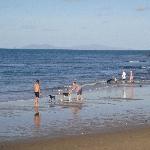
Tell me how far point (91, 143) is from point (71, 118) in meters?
6.65

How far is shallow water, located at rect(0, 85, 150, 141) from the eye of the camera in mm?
18408

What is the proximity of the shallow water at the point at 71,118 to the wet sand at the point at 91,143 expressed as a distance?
1121 millimetres

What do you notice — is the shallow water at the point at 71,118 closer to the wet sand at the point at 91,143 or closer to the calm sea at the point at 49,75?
the wet sand at the point at 91,143

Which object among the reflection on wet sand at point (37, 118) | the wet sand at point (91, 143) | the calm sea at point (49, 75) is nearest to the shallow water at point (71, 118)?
the reflection on wet sand at point (37, 118)

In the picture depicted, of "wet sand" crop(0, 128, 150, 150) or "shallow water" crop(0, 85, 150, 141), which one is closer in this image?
"wet sand" crop(0, 128, 150, 150)

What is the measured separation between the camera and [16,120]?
21.4m

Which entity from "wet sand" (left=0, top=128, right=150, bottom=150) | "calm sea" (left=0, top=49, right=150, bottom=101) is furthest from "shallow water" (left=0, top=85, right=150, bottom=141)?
"calm sea" (left=0, top=49, right=150, bottom=101)

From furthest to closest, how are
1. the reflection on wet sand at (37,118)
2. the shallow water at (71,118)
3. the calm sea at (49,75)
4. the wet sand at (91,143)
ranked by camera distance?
the calm sea at (49,75)
the reflection on wet sand at (37,118)
the shallow water at (71,118)
the wet sand at (91,143)

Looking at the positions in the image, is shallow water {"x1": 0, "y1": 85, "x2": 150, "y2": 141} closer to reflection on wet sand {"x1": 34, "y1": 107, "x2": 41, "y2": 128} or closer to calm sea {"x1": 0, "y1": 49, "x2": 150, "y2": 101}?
reflection on wet sand {"x1": 34, "y1": 107, "x2": 41, "y2": 128}

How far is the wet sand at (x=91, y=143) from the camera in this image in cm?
1510

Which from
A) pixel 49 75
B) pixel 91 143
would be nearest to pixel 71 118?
pixel 91 143

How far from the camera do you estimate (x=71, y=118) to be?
73.3 ft

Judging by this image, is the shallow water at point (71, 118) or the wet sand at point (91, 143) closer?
the wet sand at point (91, 143)

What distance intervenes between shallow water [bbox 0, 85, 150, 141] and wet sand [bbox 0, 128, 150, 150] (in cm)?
112
